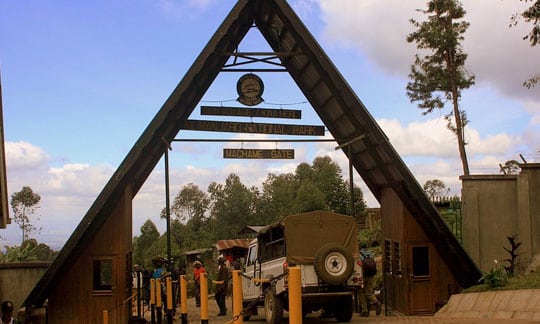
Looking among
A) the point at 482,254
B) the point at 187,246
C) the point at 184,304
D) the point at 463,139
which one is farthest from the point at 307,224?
the point at 187,246

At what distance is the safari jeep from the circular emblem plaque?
4399 mm

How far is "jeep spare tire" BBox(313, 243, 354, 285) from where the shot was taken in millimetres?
13930

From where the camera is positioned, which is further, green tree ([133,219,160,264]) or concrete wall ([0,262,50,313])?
green tree ([133,219,160,264])

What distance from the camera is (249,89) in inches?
743

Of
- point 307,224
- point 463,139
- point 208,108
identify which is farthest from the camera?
point 463,139

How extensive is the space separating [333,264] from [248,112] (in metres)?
6.27

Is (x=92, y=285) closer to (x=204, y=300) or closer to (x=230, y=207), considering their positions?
(x=204, y=300)

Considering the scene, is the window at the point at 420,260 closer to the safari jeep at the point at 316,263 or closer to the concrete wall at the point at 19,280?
the safari jeep at the point at 316,263

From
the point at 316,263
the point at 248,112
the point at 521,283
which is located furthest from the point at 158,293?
the point at 521,283

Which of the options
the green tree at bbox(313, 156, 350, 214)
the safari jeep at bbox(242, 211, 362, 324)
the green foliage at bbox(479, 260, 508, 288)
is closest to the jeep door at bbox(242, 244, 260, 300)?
the safari jeep at bbox(242, 211, 362, 324)

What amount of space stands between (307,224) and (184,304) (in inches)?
143

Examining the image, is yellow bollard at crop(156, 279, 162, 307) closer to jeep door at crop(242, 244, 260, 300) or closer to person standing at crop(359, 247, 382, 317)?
jeep door at crop(242, 244, 260, 300)

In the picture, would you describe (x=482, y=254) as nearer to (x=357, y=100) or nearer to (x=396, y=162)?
(x=396, y=162)

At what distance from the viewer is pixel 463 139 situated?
118 ft
